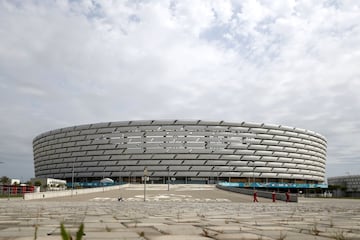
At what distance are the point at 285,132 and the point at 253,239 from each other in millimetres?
118726

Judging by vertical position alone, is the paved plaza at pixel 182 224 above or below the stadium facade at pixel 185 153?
below

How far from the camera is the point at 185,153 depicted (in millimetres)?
109125

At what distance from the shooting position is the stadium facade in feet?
357

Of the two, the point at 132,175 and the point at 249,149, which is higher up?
the point at 249,149

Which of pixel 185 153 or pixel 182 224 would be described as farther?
pixel 185 153

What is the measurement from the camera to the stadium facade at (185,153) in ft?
357

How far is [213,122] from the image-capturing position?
112000mm

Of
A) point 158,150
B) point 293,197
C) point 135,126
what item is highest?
point 135,126

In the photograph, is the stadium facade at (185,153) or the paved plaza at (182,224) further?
the stadium facade at (185,153)

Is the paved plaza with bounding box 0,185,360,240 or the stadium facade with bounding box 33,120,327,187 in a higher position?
the stadium facade with bounding box 33,120,327,187

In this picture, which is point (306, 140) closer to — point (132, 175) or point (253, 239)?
point (132, 175)

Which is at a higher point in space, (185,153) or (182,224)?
(185,153)

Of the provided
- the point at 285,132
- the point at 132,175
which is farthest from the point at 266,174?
the point at 132,175

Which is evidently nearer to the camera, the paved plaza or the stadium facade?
the paved plaza
